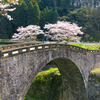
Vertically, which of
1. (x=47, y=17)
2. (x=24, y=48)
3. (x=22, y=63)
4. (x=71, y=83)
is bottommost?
(x=71, y=83)

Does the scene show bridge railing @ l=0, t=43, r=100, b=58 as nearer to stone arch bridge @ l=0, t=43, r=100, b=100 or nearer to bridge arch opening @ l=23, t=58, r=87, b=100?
stone arch bridge @ l=0, t=43, r=100, b=100

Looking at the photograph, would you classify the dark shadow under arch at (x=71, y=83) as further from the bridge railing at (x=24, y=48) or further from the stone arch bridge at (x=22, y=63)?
the stone arch bridge at (x=22, y=63)

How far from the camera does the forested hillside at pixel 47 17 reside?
5315 centimetres

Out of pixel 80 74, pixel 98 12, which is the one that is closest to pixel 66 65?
pixel 80 74

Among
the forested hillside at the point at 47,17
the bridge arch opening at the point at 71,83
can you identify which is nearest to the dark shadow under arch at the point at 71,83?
the bridge arch opening at the point at 71,83

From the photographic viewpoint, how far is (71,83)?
25688 mm

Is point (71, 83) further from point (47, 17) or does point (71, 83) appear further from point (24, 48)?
point (47, 17)

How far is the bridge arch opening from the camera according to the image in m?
24.0

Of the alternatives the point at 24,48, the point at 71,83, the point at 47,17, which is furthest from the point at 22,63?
the point at 47,17

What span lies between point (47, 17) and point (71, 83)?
37573mm

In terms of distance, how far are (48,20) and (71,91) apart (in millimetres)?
37113

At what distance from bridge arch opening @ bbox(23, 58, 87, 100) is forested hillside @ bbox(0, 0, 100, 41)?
31.3 metres

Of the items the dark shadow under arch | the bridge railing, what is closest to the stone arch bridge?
the bridge railing

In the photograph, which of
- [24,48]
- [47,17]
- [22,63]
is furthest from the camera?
[47,17]
